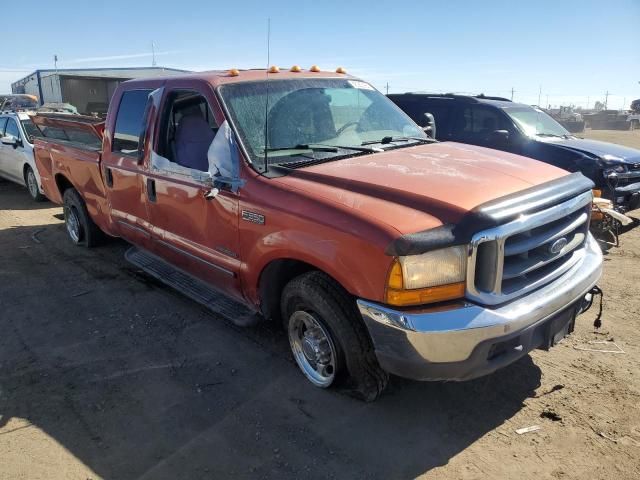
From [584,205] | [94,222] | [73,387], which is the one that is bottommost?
[73,387]

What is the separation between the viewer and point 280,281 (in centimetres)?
341

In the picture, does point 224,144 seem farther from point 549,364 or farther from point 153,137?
point 549,364

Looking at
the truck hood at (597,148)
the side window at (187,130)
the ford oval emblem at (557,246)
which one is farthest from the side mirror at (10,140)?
the ford oval emblem at (557,246)

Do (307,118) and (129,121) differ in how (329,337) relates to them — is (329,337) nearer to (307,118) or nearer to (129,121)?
(307,118)

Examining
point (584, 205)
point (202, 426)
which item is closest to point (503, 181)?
point (584, 205)

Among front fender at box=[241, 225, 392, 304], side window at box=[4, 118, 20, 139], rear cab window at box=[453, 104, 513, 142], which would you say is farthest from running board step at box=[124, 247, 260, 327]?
side window at box=[4, 118, 20, 139]

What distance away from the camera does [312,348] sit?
10.7 feet

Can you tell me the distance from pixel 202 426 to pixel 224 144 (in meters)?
1.83

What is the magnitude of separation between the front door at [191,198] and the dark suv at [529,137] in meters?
4.48

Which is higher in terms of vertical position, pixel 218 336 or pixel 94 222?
pixel 94 222

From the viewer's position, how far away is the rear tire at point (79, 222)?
6.18 metres

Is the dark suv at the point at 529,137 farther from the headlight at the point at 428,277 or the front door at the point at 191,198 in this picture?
the headlight at the point at 428,277

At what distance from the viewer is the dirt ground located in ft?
8.65

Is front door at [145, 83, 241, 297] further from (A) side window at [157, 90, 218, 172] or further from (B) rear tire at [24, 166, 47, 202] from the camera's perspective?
(B) rear tire at [24, 166, 47, 202]
